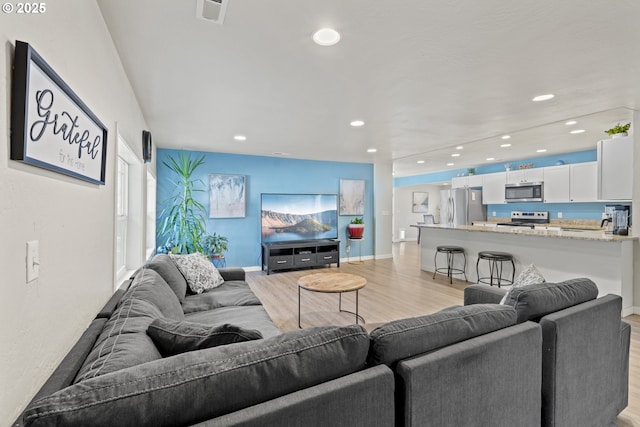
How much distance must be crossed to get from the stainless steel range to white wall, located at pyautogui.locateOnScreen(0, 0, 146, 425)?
7389mm

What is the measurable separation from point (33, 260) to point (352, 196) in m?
6.42

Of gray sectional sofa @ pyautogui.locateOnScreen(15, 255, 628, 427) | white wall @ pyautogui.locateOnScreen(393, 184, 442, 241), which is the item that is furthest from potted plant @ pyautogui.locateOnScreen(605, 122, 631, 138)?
white wall @ pyautogui.locateOnScreen(393, 184, 442, 241)

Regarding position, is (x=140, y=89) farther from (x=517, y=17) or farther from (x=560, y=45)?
(x=560, y=45)

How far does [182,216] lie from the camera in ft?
16.6

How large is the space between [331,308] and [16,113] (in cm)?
350

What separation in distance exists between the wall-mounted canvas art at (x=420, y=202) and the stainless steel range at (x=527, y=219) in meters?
→ 4.02

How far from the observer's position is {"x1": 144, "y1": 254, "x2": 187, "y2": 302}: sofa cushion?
7.87 feet

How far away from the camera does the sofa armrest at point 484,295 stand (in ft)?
7.64

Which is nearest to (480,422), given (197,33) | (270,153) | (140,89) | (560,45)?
(560,45)

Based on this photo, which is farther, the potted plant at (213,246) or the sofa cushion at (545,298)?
the potted plant at (213,246)

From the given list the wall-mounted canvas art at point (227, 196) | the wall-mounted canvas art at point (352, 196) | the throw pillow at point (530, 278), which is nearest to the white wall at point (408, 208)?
the wall-mounted canvas art at point (352, 196)

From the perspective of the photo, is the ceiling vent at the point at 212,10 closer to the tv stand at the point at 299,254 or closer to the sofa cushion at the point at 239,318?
the sofa cushion at the point at 239,318

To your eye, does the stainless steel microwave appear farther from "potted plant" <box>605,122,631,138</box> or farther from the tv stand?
the tv stand

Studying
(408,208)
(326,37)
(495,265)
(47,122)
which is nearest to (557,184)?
(495,265)
